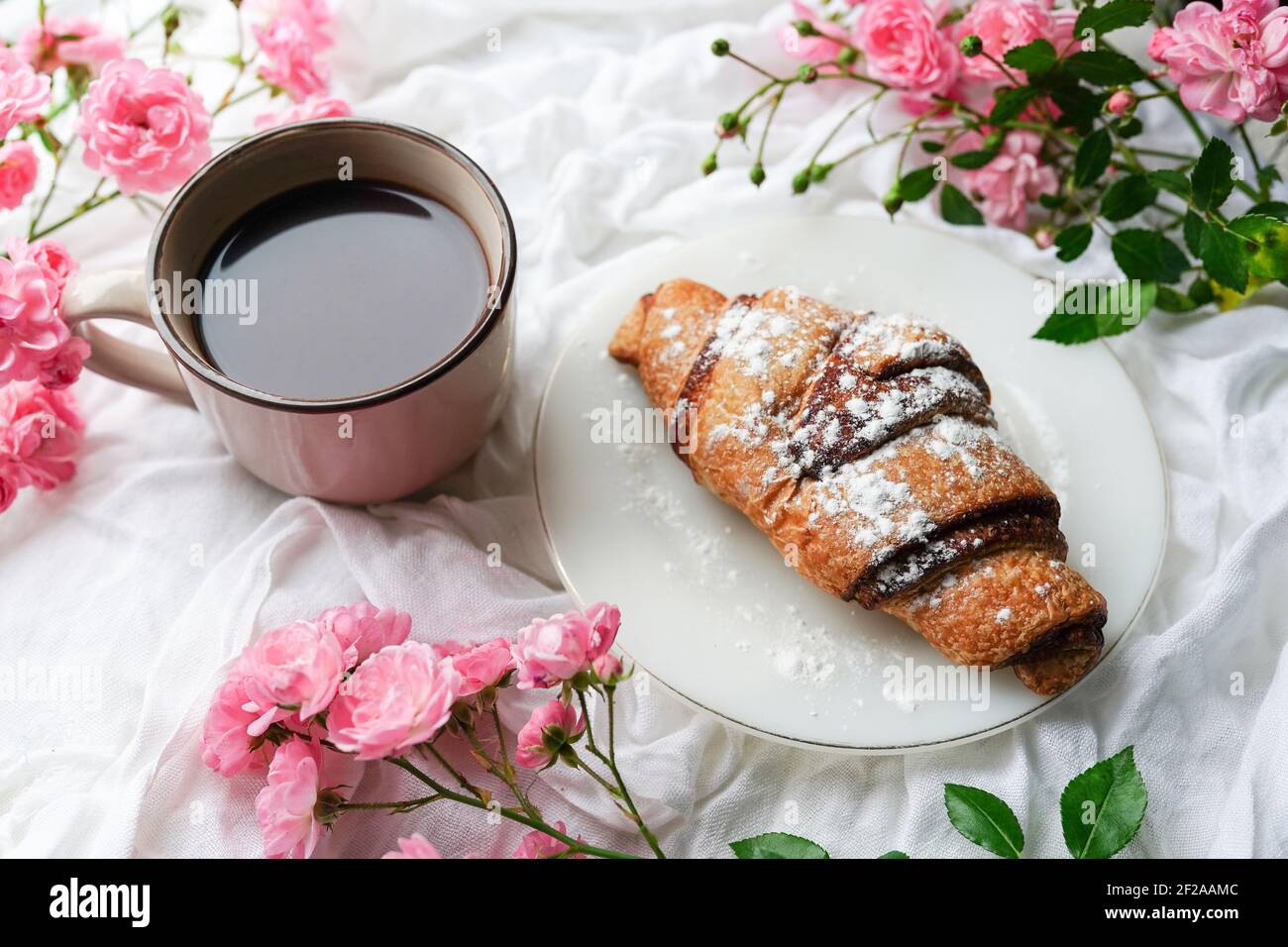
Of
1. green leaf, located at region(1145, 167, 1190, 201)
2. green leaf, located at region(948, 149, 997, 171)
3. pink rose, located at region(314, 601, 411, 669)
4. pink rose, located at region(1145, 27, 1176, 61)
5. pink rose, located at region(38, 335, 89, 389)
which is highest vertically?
pink rose, located at region(1145, 27, 1176, 61)

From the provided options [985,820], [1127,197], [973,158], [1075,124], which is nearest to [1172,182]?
[1127,197]

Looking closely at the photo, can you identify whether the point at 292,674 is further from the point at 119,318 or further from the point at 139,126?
the point at 139,126

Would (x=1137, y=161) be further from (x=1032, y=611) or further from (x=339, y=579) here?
(x=339, y=579)

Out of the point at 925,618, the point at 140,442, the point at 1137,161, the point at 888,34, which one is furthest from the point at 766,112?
the point at 140,442

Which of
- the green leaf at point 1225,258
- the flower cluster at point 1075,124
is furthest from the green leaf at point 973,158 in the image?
the green leaf at point 1225,258

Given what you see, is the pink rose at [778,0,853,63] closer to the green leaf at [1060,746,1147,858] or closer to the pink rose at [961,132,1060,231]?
the pink rose at [961,132,1060,231]

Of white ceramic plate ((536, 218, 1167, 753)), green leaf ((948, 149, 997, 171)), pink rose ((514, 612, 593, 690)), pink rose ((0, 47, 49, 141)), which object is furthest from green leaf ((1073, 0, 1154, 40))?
pink rose ((0, 47, 49, 141))
